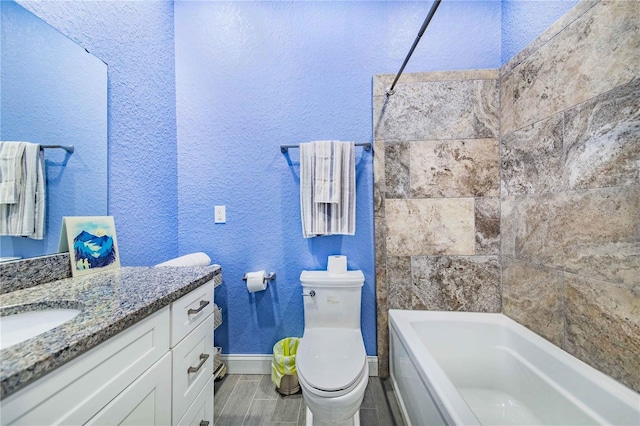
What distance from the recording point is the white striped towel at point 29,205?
827 millimetres

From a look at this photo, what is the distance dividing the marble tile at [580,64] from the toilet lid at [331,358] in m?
1.57

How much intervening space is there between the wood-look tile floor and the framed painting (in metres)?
1.02

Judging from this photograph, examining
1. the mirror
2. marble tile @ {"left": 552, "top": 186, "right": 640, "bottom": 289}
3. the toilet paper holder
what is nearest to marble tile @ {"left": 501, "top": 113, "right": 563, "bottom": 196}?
Result: marble tile @ {"left": 552, "top": 186, "right": 640, "bottom": 289}

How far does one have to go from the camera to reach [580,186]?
1027 mm

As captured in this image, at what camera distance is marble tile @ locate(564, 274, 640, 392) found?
0.85m

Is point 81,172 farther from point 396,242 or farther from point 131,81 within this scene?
point 396,242

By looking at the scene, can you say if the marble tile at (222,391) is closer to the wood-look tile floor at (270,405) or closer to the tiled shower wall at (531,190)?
the wood-look tile floor at (270,405)

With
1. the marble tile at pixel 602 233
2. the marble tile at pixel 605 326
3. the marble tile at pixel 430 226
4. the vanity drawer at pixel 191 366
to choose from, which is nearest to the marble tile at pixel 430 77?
the marble tile at pixel 430 226

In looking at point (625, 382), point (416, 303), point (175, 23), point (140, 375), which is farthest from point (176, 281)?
point (175, 23)

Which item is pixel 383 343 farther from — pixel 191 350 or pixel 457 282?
pixel 191 350

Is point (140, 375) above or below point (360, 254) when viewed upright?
below

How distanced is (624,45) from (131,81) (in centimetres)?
230

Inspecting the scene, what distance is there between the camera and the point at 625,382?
0.87 meters

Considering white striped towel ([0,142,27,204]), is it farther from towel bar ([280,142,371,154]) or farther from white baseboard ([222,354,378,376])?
white baseboard ([222,354,378,376])
